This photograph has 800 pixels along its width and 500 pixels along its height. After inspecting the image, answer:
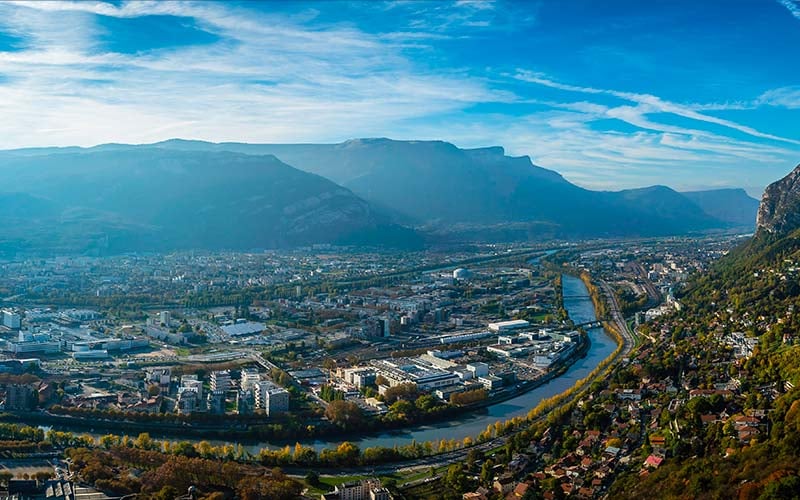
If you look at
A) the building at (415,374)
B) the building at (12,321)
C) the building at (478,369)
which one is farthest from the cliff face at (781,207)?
the building at (12,321)

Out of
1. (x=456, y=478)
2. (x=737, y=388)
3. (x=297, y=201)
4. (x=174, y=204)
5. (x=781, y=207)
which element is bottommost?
(x=456, y=478)

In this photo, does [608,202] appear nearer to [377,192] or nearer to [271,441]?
[377,192]

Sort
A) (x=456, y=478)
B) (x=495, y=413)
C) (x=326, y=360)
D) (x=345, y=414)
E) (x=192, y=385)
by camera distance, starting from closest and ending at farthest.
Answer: (x=456, y=478), (x=345, y=414), (x=495, y=413), (x=192, y=385), (x=326, y=360)

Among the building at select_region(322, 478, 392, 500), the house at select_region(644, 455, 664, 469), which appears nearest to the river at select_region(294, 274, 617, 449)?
the building at select_region(322, 478, 392, 500)

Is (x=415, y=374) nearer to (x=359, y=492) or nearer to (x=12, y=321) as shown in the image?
(x=359, y=492)

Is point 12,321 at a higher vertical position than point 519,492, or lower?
higher

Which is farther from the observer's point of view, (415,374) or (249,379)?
(415,374)

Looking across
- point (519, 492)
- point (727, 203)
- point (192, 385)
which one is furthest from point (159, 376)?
point (727, 203)
